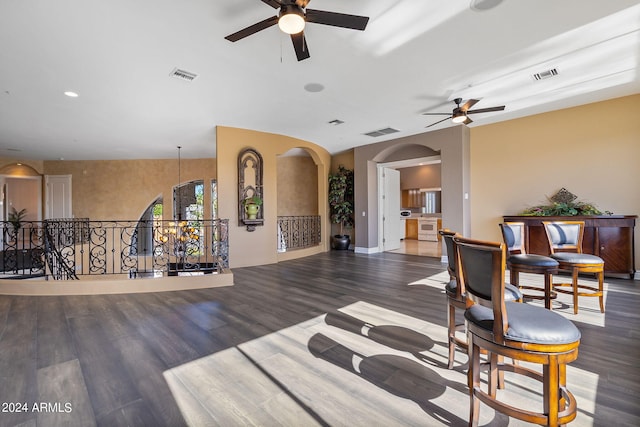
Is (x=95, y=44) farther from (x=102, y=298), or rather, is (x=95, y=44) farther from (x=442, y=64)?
(x=442, y=64)

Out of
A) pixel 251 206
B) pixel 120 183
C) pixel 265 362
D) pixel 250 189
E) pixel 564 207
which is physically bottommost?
pixel 265 362

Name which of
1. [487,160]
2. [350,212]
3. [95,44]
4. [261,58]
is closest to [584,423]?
[261,58]

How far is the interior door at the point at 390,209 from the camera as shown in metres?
8.48

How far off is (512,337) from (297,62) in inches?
140

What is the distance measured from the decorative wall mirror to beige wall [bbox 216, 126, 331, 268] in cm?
10

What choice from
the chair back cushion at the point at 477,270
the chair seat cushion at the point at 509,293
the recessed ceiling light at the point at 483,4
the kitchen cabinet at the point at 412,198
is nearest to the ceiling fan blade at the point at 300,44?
the recessed ceiling light at the point at 483,4

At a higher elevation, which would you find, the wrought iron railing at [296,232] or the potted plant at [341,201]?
the potted plant at [341,201]

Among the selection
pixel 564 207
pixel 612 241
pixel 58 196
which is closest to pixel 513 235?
pixel 564 207

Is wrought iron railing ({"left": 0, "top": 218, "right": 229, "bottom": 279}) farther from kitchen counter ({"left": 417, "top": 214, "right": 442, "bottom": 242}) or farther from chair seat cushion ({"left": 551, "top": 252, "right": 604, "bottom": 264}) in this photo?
kitchen counter ({"left": 417, "top": 214, "right": 442, "bottom": 242})

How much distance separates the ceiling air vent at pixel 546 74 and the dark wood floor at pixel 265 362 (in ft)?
10.4

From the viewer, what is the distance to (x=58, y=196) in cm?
964

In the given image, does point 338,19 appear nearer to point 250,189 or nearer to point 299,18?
A: point 299,18

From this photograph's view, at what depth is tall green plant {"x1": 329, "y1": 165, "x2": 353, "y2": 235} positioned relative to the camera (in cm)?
856

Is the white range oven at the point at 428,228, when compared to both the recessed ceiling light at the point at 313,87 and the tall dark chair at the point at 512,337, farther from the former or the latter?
the tall dark chair at the point at 512,337
